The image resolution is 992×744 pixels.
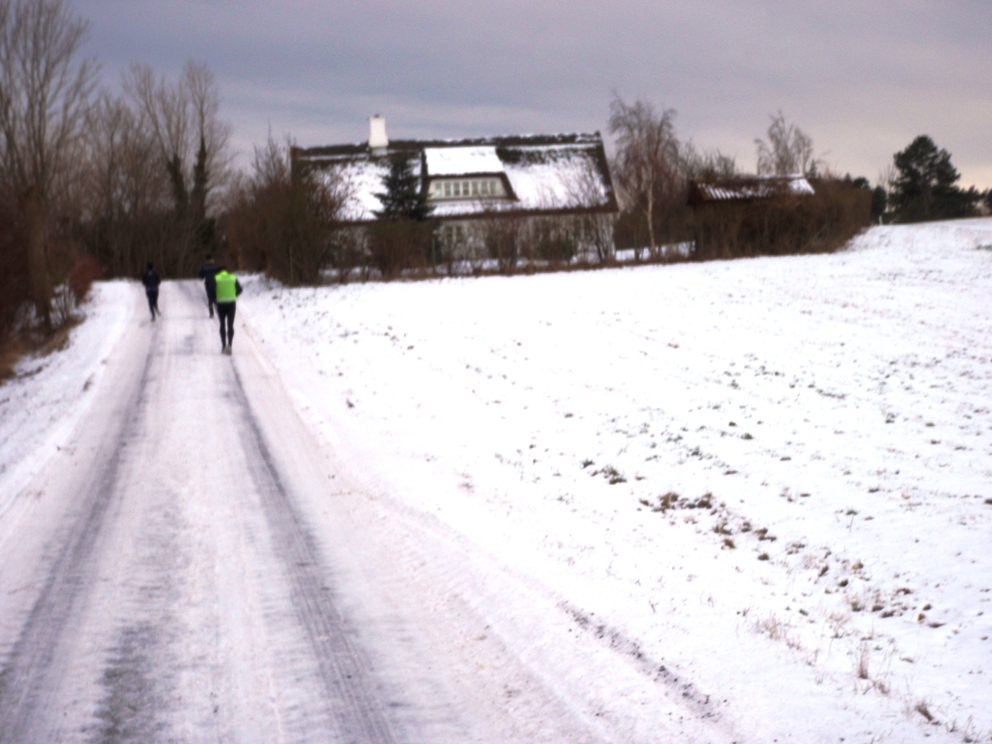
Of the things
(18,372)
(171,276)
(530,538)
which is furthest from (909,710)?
(171,276)

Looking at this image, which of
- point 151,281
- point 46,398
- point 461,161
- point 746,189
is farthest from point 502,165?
point 46,398

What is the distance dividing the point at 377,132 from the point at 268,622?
2332 inches

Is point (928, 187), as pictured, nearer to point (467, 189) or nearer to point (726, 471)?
point (467, 189)

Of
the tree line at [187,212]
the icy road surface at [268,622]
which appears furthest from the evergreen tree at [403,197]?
the icy road surface at [268,622]

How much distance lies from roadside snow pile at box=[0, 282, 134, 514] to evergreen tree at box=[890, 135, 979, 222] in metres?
57.5

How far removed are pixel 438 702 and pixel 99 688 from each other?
1.99m

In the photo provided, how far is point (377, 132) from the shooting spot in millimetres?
61656

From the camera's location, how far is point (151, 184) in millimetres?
57938

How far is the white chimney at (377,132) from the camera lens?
6144cm

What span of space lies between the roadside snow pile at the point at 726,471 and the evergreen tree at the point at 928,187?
144ft

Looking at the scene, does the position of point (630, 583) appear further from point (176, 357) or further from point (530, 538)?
point (176, 357)

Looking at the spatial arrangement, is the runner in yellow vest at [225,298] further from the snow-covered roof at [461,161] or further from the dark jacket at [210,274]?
the snow-covered roof at [461,161]

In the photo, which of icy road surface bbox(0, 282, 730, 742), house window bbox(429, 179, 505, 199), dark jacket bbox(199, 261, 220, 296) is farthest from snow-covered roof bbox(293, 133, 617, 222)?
icy road surface bbox(0, 282, 730, 742)

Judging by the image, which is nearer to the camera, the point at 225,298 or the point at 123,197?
the point at 225,298
